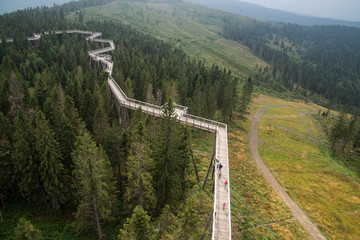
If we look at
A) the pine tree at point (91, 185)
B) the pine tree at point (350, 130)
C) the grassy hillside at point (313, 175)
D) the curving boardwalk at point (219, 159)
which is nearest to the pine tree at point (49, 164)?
the pine tree at point (91, 185)

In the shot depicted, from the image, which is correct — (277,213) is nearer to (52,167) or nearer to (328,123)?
(52,167)

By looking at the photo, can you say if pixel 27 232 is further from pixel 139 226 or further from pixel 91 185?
pixel 139 226

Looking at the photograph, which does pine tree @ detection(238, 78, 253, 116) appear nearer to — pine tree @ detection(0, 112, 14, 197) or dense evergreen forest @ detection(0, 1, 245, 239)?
dense evergreen forest @ detection(0, 1, 245, 239)

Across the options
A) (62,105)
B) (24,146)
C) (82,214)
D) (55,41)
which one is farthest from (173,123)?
(55,41)

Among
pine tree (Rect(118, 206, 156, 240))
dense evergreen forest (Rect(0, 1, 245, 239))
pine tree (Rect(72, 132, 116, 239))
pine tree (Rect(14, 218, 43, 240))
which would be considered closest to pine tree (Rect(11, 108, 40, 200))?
dense evergreen forest (Rect(0, 1, 245, 239))

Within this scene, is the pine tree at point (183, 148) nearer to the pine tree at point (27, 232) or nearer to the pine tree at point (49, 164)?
the pine tree at point (49, 164)

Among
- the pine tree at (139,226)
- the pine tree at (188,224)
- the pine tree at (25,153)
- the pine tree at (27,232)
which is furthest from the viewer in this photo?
the pine tree at (25,153)

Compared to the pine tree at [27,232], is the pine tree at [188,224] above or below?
above
